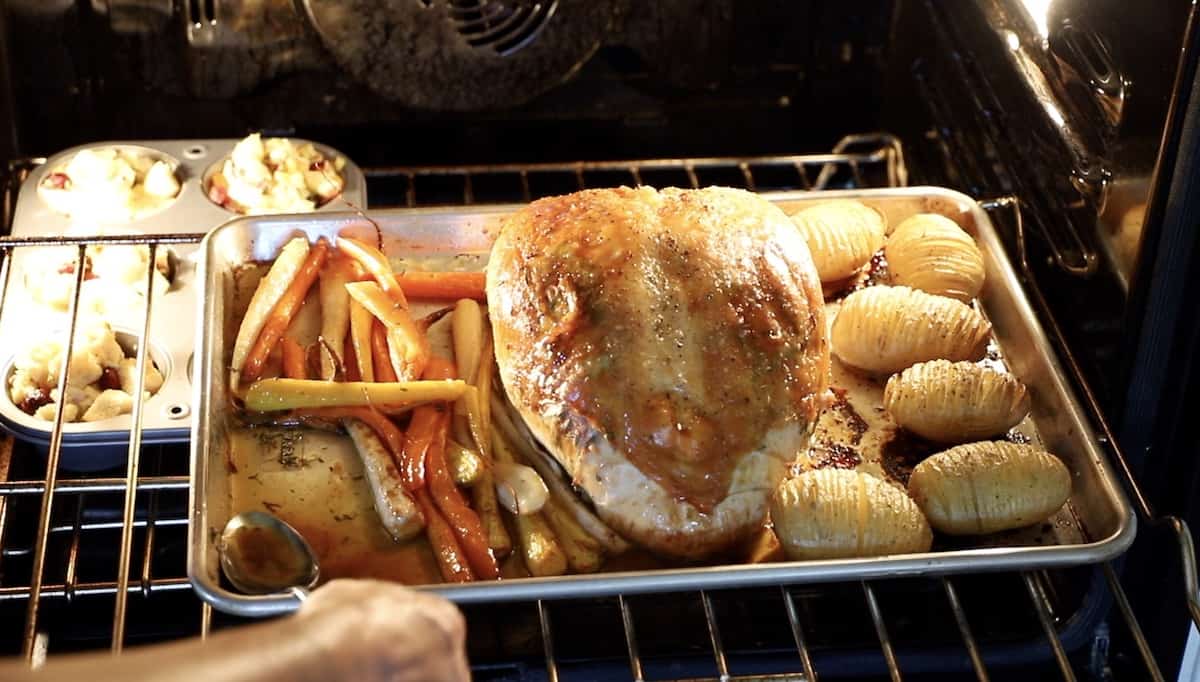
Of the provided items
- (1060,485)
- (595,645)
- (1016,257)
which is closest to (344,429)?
(595,645)

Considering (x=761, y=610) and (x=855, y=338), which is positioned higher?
(x=855, y=338)

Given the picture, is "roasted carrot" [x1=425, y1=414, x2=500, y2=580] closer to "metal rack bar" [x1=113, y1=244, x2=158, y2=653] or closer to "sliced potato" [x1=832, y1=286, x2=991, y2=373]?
"metal rack bar" [x1=113, y1=244, x2=158, y2=653]

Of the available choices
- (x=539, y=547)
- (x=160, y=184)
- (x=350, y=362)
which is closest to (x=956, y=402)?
(x=539, y=547)

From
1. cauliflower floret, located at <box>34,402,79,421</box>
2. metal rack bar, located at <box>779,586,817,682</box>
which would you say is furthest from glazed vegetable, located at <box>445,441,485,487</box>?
cauliflower floret, located at <box>34,402,79,421</box>

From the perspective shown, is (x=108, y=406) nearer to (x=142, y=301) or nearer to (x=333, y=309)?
(x=142, y=301)

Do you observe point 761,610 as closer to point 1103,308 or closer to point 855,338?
point 855,338

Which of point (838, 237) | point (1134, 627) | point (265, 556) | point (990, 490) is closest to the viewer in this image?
point (1134, 627)
